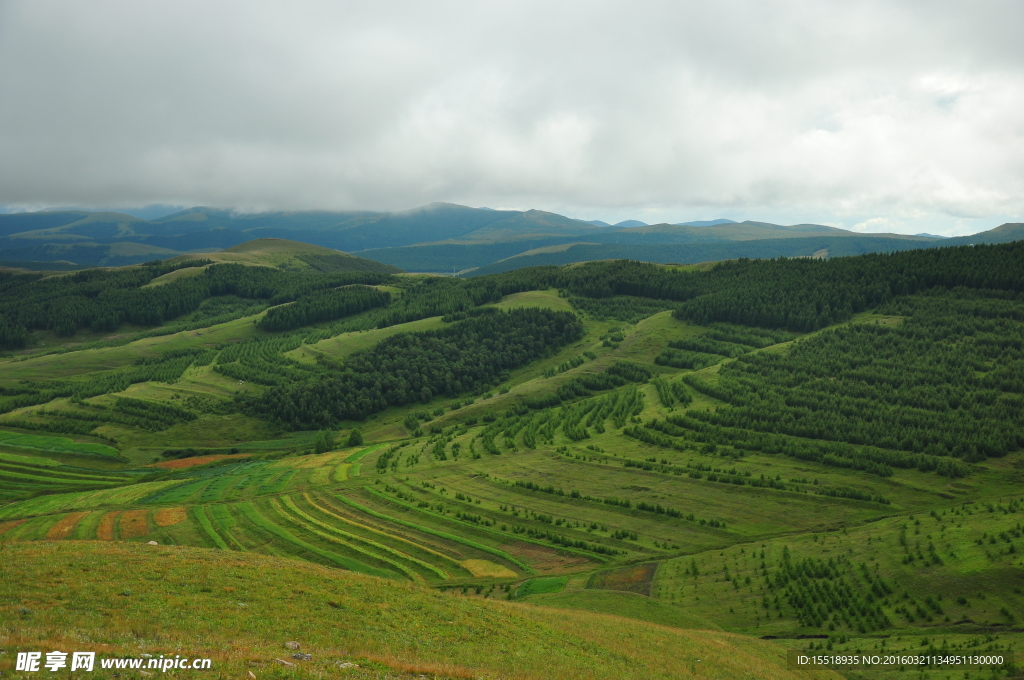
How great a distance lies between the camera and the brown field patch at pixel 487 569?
73.9 m

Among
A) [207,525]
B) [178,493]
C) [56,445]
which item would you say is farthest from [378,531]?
[56,445]

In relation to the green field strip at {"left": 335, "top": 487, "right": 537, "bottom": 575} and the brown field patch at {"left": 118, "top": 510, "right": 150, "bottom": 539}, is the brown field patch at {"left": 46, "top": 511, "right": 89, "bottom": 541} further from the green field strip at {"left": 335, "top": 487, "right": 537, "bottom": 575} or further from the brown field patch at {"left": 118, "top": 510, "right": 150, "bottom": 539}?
the green field strip at {"left": 335, "top": 487, "right": 537, "bottom": 575}

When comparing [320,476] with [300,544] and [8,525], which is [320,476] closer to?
[300,544]

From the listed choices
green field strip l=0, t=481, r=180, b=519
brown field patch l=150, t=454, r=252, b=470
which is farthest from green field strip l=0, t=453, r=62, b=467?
green field strip l=0, t=481, r=180, b=519


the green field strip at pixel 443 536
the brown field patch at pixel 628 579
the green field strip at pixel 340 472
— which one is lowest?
the green field strip at pixel 340 472

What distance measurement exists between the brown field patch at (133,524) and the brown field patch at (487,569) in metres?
52.0

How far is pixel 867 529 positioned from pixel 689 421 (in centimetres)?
5266

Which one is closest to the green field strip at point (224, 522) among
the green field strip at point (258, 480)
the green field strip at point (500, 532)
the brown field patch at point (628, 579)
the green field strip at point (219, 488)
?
the green field strip at point (219, 488)

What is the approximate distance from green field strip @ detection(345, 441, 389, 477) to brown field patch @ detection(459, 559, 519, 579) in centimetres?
4975

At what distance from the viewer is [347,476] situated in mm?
119375

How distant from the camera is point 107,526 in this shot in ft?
305

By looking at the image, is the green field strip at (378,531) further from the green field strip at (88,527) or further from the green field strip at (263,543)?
the green field strip at (88,527)

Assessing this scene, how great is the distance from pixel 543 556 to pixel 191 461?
111200 mm

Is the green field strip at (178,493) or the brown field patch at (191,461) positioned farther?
the brown field patch at (191,461)
